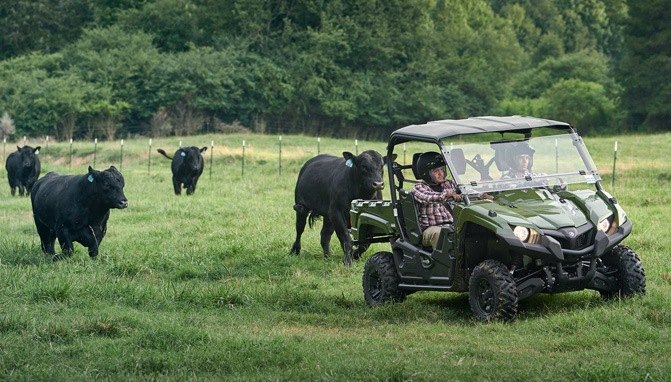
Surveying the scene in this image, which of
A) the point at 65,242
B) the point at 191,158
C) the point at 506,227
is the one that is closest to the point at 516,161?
the point at 506,227

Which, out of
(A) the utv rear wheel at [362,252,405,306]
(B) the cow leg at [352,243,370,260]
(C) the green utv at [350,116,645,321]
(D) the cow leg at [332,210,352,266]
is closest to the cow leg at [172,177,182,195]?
(D) the cow leg at [332,210,352,266]

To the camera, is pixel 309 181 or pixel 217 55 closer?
pixel 309 181

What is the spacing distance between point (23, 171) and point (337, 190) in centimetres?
1697

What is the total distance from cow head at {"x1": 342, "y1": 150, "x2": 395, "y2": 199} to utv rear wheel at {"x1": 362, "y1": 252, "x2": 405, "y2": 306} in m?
4.36

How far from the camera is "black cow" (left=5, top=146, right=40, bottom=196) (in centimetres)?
3361

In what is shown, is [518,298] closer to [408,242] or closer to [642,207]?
[408,242]

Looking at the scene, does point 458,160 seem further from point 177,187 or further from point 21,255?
point 177,187

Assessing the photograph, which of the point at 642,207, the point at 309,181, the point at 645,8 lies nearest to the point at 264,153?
the point at 642,207

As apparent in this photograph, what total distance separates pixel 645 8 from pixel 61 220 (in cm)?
5390

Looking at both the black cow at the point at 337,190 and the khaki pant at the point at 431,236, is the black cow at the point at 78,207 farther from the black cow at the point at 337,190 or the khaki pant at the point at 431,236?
the khaki pant at the point at 431,236

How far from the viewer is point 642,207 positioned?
81.4ft

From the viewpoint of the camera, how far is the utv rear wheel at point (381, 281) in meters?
14.0

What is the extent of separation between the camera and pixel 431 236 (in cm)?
1365

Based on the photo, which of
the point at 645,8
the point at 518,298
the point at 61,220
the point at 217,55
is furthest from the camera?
the point at 217,55
